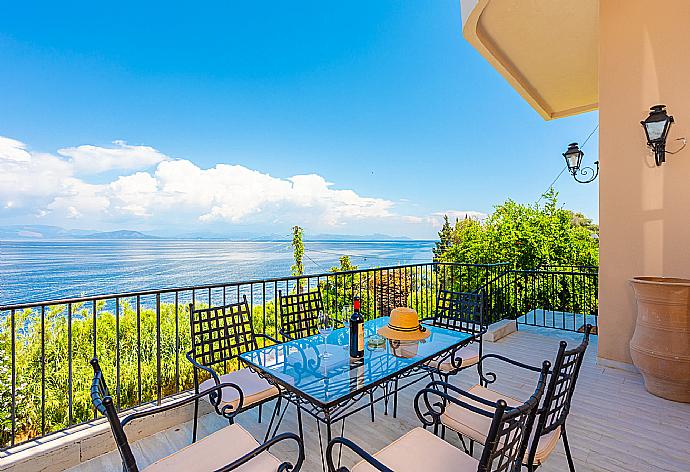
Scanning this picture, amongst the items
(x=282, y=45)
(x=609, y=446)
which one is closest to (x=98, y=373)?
(x=609, y=446)

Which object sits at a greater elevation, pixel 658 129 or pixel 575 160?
pixel 575 160

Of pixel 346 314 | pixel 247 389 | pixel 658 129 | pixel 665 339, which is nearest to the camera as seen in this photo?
pixel 247 389

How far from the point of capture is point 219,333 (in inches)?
104

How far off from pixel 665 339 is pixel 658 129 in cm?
193

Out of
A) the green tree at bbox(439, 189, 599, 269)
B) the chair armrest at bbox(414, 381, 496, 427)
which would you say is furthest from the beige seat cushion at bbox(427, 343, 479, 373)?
the green tree at bbox(439, 189, 599, 269)

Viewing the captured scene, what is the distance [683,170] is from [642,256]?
34.8 inches

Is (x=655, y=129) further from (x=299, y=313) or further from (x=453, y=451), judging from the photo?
(x=299, y=313)

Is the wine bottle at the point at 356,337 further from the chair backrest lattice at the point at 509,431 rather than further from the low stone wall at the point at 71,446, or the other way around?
the low stone wall at the point at 71,446

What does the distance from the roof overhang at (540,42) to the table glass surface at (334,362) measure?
131 inches

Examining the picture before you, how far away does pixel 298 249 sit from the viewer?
661 inches

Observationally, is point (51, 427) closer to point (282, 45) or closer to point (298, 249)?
point (298, 249)

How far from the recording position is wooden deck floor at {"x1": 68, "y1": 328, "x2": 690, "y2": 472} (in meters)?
2.20

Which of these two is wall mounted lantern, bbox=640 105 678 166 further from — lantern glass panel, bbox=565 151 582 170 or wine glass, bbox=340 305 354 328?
wine glass, bbox=340 305 354 328

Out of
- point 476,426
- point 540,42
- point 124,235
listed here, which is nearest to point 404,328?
point 476,426
